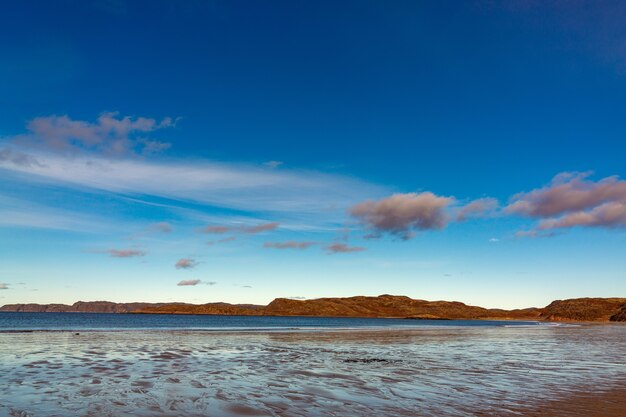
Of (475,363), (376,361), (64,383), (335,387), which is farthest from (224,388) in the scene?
(475,363)

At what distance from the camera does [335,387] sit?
1723cm

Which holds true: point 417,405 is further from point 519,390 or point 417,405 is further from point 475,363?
point 475,363

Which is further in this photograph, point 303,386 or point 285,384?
point 285,384

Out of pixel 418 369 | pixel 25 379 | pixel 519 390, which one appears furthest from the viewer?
pixel 418 369

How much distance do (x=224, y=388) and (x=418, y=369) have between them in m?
11.0

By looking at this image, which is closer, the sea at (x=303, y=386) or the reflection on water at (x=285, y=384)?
the sea at (x=303, y=386)

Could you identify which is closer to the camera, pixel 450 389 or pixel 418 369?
pixel 450 389

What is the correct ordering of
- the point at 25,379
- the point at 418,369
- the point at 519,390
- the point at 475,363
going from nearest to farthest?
the point at 519,390 < the point at 25,379 < the point at 418,369 < the point at 475,363

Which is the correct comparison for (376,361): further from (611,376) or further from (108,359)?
(108,359)

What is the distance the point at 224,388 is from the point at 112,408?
4659 millimetres

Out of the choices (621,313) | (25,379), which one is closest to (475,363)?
(25,379)

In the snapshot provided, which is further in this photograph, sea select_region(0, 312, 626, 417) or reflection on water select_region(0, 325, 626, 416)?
reflection on water select_region(0, 325, 626, 416)

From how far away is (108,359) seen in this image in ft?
87.1

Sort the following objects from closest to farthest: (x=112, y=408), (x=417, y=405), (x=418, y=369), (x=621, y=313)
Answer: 1. (x=112, y=408)
2. (x=417, y=405)
3. (x=418, y=369)
4. (x=621, y=313)
